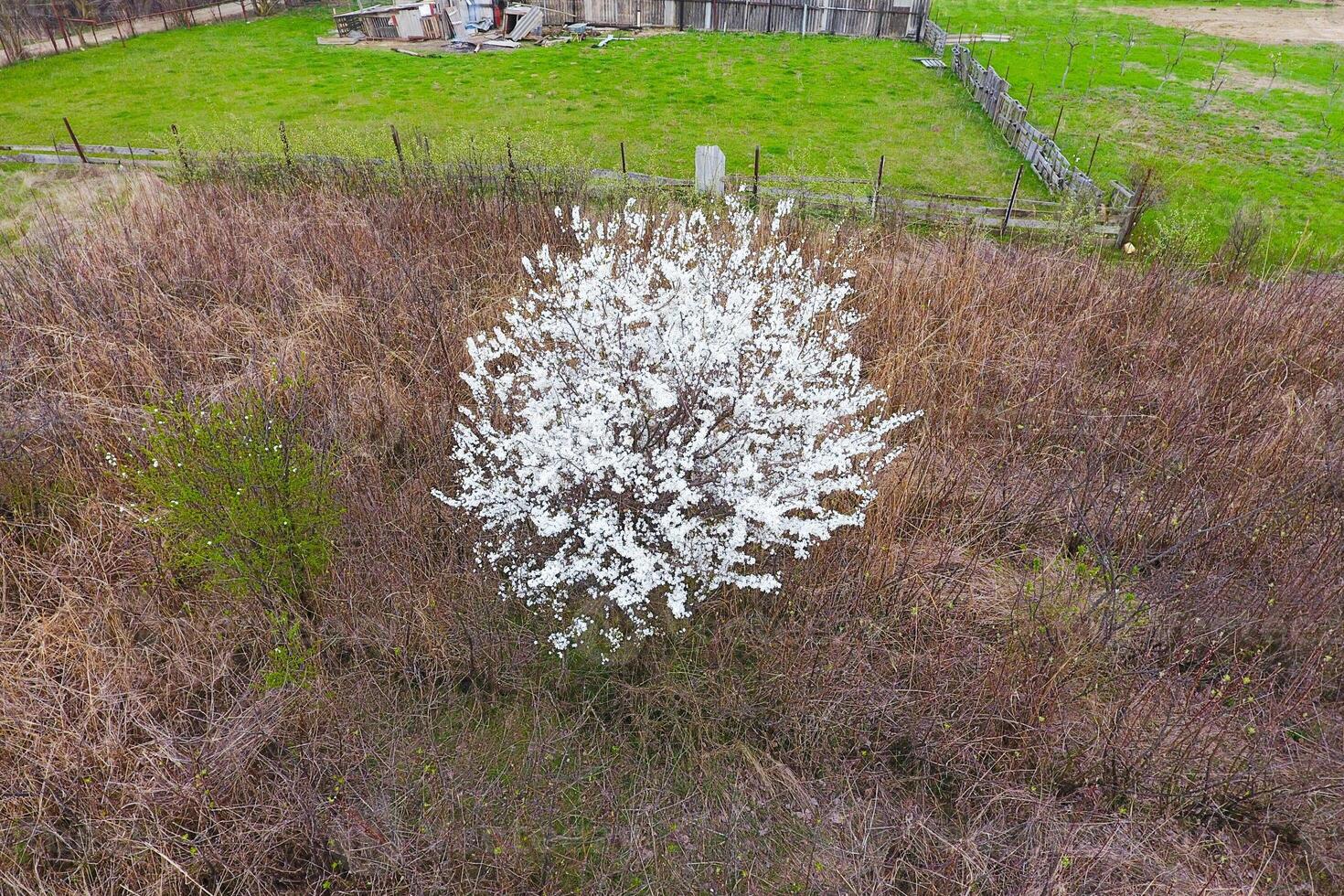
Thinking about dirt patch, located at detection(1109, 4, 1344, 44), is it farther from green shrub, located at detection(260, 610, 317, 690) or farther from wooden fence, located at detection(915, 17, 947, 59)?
green shrub, located at detection(260, 610, 317, 690)

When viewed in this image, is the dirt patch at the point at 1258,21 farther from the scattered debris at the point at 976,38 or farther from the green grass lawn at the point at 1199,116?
the scattered debris at the point at 976,38

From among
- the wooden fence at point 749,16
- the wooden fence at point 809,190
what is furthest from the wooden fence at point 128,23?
the wooden fence at point 809,190

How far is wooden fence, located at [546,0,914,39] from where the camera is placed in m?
22.3

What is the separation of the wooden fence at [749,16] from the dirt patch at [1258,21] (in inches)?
406

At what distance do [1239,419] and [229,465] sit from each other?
8.35 m

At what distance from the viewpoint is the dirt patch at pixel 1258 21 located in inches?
849

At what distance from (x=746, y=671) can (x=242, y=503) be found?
3533mm

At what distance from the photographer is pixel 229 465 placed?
14.4 ft

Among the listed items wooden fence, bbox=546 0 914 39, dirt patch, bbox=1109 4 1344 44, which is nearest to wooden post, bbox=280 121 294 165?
wooden fence, bbox=546 0 914 39

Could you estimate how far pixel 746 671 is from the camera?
15.5 ft

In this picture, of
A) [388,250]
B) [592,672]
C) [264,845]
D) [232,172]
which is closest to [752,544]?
[592,672]

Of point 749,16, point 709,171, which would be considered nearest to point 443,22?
point 749,16

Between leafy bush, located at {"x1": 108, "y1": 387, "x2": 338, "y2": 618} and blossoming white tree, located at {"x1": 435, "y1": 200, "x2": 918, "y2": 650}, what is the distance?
1141 mm

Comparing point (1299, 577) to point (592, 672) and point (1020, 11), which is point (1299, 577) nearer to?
point (592, 672)
